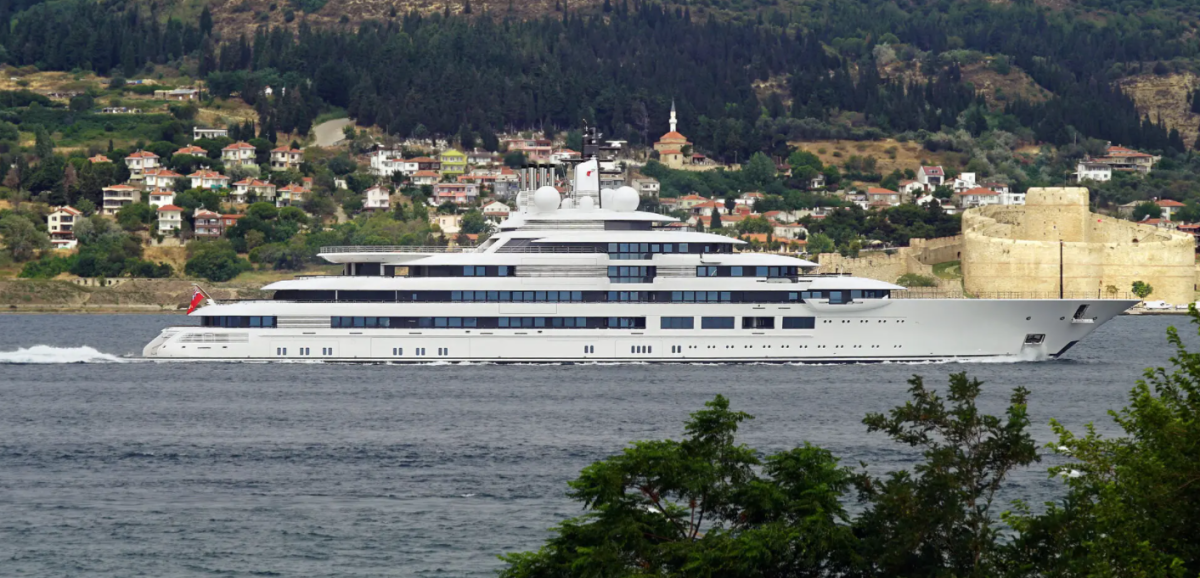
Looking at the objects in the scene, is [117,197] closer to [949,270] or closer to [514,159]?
[514,159]

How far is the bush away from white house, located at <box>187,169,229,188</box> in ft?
149

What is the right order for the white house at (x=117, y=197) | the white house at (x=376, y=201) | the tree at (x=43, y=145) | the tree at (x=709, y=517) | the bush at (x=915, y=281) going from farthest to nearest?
the tree at (x=43, y=145)
the white house at (x=376, y=201)
the white house at (x=117, y=197)
the bush at (x=915, y=281)
the tree at (x=709, y=517)

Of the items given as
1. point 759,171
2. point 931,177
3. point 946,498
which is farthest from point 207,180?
point 946,498

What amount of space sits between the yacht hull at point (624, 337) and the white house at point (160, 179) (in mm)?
68619

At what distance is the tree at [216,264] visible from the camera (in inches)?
3858

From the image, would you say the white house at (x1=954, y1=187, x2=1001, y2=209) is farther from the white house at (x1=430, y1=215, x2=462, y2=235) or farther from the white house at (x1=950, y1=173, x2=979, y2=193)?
the white house at (x1=430, y1=215, x2=462, y2=235)

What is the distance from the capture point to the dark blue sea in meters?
25.7

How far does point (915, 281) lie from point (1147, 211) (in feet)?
109

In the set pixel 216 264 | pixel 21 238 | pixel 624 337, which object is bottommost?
pixel 216 264

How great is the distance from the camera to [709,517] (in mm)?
19359

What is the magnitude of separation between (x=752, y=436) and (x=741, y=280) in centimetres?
1507

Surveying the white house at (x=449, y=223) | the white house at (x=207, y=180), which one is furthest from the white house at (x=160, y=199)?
the white house at (x=449, y=223)

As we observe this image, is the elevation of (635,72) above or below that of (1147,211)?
above

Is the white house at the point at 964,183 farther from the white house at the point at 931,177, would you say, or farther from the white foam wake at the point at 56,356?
the white foam wake at the point at 56,356
